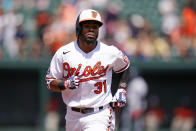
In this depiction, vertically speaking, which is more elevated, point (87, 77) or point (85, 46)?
point (85, 46)

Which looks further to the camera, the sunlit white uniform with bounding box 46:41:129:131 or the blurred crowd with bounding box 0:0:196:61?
the blurred crowd with bounding box 0:0:196:61

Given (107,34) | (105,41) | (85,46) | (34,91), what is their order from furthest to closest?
(34,91)
(107,34)
(105,41)
(85,46)

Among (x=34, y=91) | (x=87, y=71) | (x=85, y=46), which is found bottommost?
(x=34, y=91)

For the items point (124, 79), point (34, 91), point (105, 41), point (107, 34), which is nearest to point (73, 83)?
point (124, 79)

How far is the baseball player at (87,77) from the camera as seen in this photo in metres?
5.49

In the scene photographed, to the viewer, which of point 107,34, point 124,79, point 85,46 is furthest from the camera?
point 107,34

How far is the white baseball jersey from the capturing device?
218 inches

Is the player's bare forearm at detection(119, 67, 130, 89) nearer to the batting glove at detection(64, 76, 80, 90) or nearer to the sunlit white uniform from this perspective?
the sunlit white uniform

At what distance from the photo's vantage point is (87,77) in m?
5.55

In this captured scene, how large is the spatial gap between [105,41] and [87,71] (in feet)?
23.3

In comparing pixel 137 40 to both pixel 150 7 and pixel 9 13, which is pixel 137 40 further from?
pixel 9 13

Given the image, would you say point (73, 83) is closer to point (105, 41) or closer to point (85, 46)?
point (85, 46)

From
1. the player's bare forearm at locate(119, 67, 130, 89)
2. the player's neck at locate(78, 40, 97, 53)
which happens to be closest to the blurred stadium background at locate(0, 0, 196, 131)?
the player's bare forearm at locate(119, 67, 130, 89)

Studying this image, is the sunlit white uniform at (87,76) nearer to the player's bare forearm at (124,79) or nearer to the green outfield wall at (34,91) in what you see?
the player's bare forearm at (124,79)
